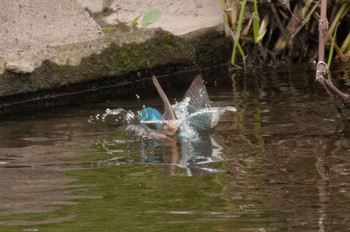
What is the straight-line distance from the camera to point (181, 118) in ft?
17.1

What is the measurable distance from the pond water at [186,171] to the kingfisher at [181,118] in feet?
0.28

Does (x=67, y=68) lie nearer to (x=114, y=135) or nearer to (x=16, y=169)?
(x=114, y=135)

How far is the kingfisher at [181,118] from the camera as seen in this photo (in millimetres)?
5090

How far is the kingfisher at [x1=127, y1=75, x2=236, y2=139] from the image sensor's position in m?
5.09

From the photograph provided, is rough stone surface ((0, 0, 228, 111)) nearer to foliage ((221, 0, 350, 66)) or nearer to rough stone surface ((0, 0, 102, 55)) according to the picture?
rough stone surface ((0, 0, 102, 55))

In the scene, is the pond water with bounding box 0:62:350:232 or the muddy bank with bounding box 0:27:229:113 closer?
the pond water with bounding box 0:62:350:232

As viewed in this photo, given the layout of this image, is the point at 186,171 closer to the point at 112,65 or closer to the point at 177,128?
the point at 177,128

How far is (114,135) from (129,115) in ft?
1.16

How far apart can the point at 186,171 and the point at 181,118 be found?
0.93 meters

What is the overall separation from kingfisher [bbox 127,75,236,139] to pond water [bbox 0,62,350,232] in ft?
0.28

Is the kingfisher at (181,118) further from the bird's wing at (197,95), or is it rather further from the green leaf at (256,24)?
the green leaf at (256,24)

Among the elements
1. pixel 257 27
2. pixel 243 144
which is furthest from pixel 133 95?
pixel 243 144

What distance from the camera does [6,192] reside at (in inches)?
159

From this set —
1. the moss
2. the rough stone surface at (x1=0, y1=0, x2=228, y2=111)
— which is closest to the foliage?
the rough stone surface at (x1=0, y1=0, x2=228, y2=111)
